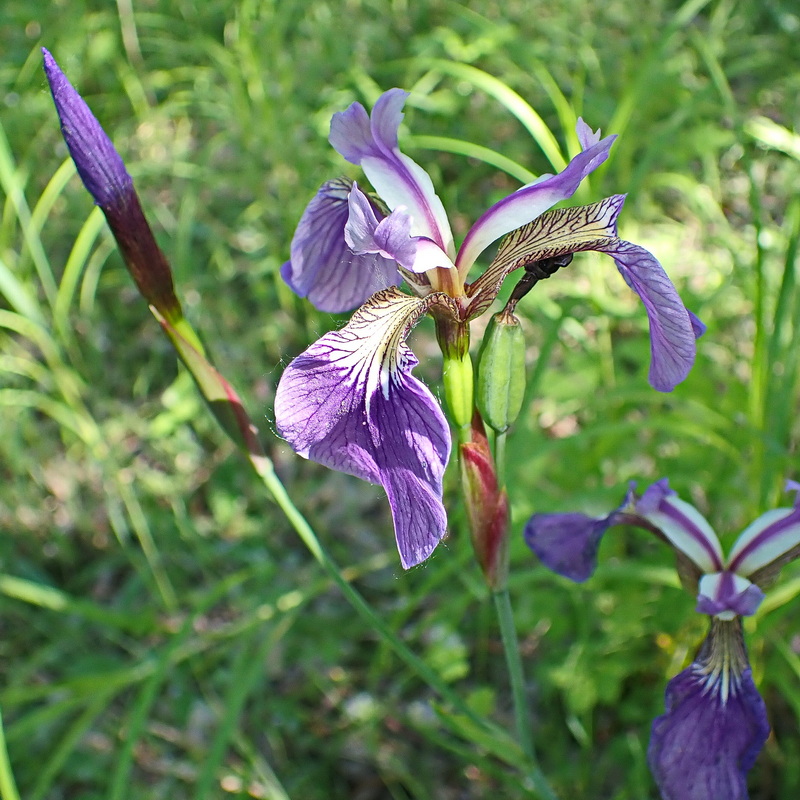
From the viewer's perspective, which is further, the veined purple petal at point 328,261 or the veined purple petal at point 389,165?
the veined purple petal at point 328,261

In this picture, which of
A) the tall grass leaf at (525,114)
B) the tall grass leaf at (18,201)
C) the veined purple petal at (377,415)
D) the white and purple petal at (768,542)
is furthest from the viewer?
the tall grass leaf at (18,201)

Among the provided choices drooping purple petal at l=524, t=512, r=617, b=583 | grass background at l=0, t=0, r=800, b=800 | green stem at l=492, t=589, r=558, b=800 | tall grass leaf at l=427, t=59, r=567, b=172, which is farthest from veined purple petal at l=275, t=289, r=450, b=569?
tall grass leaf at l=427, t=59, r=567, b=172

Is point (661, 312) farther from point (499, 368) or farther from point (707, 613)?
point (707, 613)

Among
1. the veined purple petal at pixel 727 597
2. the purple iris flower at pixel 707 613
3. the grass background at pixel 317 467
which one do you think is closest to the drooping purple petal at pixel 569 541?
the purple iris flower at pixel 707 613

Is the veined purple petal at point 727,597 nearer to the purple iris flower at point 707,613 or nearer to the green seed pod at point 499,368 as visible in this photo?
the purple iris flower at point 707,613

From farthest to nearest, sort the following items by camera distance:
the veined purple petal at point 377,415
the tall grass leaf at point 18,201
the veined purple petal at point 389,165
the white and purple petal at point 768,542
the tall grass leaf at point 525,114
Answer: the tall grass leaf at point 18,201, the tall grass leaf at point 525,114, the white and purple petal at point 768,542, the veined purple petal at point 389,165, the veined purple petal at point 377,415

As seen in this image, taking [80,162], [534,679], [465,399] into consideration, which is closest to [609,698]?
[534,679]

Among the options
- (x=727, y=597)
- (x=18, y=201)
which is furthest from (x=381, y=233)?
(x=18, y=201)
